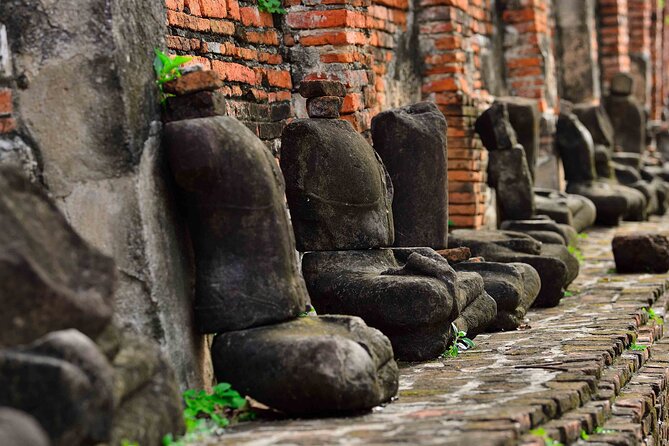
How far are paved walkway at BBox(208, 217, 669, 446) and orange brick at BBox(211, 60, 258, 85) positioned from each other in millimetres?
1886

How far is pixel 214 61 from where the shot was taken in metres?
6.20

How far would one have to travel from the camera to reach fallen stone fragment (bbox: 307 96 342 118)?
5.56 m

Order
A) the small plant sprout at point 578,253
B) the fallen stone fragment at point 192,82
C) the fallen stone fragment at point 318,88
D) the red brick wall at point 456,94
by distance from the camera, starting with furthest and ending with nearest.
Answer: the small plant sprout at point 578,253 → the red brick wall at point 456,94 → the fallen stone fragment at point 318,88 → the fallen stone fragment at point 192,82

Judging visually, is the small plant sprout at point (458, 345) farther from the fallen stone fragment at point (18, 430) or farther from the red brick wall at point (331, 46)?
the fallen stone fragment at point (18, 430)

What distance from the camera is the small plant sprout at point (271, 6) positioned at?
273 inches

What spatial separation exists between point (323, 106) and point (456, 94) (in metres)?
3.58

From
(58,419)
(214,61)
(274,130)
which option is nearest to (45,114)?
(58,419)

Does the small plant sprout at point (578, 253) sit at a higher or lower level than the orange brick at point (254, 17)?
lower

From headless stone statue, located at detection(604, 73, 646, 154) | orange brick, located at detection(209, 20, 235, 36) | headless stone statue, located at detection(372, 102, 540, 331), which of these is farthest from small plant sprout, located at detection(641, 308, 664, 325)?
headless stone statue, located at detection(604, 73, 646, 154)

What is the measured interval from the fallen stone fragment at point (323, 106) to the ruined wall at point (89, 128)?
1536 mm

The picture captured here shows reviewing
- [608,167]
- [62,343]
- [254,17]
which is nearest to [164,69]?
[62,343]

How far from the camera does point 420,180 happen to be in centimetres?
630

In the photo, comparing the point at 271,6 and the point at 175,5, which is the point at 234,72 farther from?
the point at 271,6

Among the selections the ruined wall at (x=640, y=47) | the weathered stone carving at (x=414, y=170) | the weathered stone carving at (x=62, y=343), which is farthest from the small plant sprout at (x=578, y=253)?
the ruined wall at (x=640, y=47)
